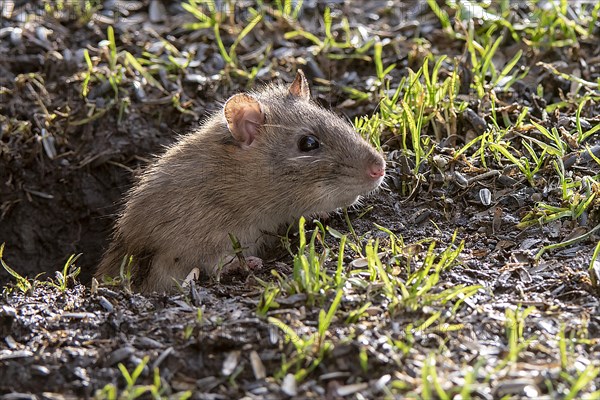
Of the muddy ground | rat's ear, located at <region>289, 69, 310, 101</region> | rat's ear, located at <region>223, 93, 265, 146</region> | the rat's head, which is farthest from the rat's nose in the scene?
rat's ear, located at <region>289, 69, 310, 101</region>

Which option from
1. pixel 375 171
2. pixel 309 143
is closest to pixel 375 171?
A: pixel 375 171

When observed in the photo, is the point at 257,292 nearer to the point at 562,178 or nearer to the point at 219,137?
the point at 219,137

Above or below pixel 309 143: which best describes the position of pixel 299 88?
above

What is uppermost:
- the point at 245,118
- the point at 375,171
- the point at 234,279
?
the point at 245,118

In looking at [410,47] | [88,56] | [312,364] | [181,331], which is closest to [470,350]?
[312,364]

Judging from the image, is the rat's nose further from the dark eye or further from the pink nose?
the dark eye

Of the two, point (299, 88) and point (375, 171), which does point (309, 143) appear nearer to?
point (375, 171)

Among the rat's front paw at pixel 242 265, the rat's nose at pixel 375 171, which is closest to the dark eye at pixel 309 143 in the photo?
the rat's nose at pixel 375 171
